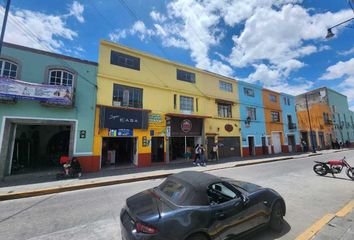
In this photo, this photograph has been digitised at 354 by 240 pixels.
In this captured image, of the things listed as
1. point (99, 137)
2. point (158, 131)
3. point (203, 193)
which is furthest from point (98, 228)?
point (158, 131)

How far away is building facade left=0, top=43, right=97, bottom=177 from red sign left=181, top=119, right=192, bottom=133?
25.7ft

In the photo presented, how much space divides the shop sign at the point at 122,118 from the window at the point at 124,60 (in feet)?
13.0

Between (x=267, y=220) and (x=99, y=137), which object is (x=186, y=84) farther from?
(x=267, y=220)

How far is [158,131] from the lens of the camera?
599 inches

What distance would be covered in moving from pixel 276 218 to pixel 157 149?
12.0m

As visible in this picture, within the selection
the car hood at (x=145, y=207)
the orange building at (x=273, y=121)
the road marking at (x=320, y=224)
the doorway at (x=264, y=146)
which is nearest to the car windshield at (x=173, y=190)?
the car hood at (x=145, y=207)

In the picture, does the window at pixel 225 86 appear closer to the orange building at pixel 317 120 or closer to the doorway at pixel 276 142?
the doorway at pixel 276 142

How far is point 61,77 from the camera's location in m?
12.0

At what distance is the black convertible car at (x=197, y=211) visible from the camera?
9.09 feet

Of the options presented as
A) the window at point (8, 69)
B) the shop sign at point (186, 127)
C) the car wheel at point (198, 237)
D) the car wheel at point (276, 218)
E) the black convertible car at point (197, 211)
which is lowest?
the car wheel at point (276, 218)

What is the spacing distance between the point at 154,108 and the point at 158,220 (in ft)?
42.8

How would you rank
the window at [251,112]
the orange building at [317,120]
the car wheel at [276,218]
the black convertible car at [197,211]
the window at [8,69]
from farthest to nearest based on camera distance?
1. the orange building at [317,120]
2. the window at [251,112]
3. the window at [8,69]
4. the car wheel at [276,218]
5. the black convertible car at [197,211]

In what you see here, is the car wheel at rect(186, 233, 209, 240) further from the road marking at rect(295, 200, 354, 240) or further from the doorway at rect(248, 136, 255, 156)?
the doorway at rect(248, 136, 255, 156)

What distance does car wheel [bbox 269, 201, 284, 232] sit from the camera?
403 centimetres
